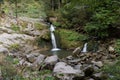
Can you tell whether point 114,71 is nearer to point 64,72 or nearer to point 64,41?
point 64,72

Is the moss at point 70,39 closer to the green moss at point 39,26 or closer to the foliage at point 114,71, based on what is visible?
the green moss at point 39,26

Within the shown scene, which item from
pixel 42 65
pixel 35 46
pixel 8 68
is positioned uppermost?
pixel 8 68

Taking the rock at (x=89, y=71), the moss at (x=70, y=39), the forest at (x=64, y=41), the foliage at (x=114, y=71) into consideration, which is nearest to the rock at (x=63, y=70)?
the forest at (x=64, y=41)

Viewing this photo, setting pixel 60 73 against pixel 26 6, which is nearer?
pixel 60 73

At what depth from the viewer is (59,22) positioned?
961 inches

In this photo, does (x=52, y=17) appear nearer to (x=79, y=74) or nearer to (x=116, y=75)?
(x=79, y=74)

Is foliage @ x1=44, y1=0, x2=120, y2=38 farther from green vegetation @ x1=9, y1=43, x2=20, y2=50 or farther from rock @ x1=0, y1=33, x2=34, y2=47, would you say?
green vegetation @ x1=9, y1=43, x2=20, y2=50

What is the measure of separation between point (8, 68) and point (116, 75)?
3781 millimetres

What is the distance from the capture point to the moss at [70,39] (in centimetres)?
2042

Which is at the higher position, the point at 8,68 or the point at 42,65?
the point at 8,68

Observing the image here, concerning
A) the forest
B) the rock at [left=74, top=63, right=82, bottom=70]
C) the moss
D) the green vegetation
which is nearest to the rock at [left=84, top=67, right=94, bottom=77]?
the forest

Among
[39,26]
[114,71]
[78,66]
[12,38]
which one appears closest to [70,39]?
[39,26]

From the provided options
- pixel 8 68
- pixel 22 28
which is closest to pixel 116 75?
pixel 8 68

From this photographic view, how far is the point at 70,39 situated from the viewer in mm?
20906
